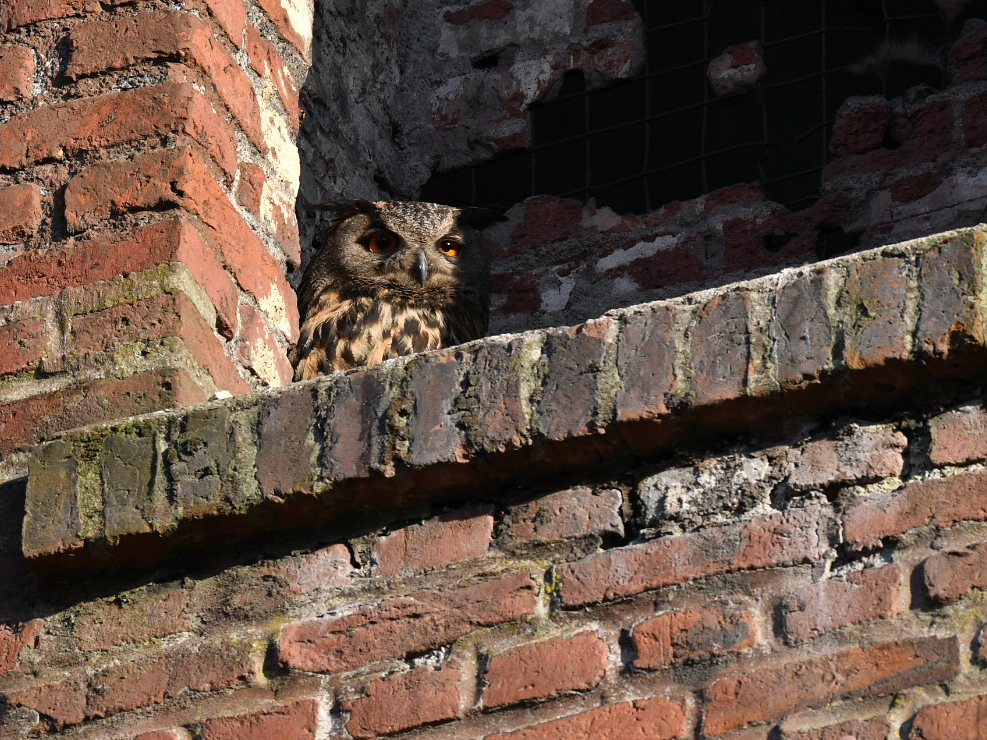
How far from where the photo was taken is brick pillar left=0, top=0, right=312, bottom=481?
2617 millimetres

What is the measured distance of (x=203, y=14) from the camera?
118 inches

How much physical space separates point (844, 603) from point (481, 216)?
6.74ft

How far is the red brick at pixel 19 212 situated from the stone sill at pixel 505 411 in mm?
511

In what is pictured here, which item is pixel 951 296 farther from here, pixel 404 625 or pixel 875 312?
pixel 404 625

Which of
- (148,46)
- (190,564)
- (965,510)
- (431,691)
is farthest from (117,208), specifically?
(965,510)

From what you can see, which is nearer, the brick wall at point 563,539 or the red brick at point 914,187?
the brick wall at point 563,539

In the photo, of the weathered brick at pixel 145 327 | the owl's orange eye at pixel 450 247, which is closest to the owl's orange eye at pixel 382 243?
the owl's orange eye at pixel 450 247

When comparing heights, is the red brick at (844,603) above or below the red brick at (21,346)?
below

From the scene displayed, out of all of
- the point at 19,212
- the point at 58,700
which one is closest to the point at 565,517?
the point at 58,700

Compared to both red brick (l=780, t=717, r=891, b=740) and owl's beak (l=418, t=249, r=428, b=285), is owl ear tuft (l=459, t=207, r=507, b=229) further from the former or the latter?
red brick (l=780, t=717, r=891, b=740)

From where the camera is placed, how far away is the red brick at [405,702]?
2.13 meters

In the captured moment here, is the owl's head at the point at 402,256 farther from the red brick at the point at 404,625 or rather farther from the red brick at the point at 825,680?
the red brick at the point at 825,680

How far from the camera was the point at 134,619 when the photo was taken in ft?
7.85

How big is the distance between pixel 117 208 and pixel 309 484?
28.7 inches
